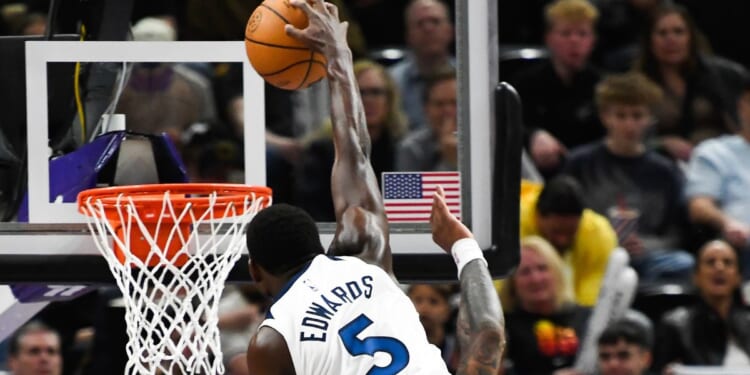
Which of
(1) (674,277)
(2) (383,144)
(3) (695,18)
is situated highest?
(3) (695,18)

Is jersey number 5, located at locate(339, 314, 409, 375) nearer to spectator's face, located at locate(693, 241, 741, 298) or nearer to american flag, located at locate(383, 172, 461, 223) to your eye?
american flag, located at locate(383, 172, 461, 223)

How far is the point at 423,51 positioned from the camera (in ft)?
22.5

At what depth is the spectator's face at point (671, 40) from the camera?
7211mm

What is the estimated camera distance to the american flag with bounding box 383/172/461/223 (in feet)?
13.9

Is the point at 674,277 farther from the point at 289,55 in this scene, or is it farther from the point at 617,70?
the point at 289,55

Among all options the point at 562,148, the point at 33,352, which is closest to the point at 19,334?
the point at 33,352

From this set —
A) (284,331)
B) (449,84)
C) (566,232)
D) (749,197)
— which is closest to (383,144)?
(449,84)

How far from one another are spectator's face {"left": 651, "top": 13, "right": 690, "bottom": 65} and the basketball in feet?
11.9

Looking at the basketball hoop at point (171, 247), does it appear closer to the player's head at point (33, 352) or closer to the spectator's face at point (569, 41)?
the player's head at point (33, 352)

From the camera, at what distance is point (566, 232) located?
A: 20.6 ft

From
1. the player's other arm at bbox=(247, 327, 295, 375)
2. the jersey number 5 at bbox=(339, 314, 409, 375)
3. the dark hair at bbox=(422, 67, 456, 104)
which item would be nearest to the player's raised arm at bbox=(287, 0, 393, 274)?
the jersey number 5 at bbox=(339, 314, 409, 375)

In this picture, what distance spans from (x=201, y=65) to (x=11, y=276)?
259cm

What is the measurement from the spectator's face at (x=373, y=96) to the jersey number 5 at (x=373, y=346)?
3.05 m

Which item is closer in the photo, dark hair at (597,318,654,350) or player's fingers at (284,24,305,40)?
player's fingers at (284,24,305,40)
